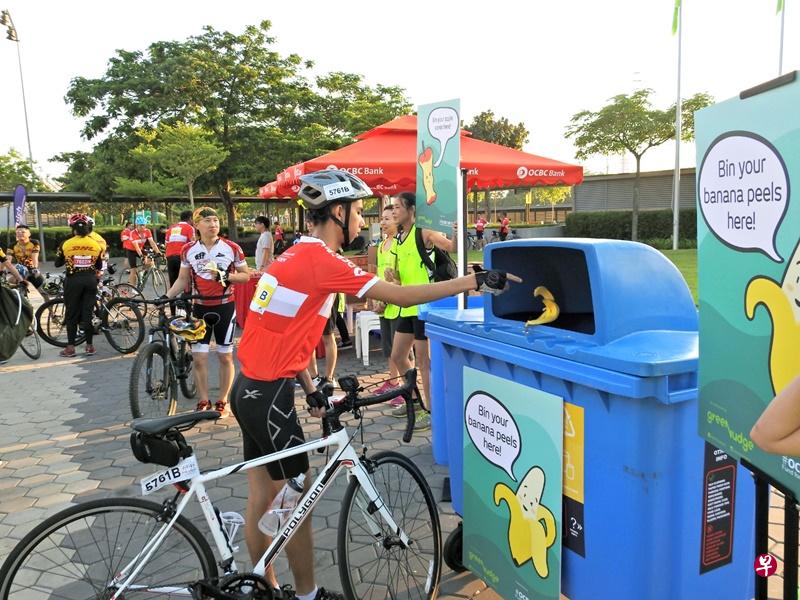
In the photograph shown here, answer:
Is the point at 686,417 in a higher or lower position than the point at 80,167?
lower

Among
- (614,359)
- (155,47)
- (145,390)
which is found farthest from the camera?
(155,47)

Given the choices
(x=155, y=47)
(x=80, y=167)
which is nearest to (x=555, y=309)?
(x=155, y=47)

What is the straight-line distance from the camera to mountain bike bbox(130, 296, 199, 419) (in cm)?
528

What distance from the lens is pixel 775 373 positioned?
1479mm

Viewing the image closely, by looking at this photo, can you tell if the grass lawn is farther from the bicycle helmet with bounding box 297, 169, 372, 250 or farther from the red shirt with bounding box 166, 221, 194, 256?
the bicycle helmet with bounding box 297, 169, 372, 250

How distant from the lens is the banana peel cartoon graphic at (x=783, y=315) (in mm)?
1396

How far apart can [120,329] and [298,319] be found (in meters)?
7.36

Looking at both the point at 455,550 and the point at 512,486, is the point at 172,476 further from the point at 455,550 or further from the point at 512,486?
the point at 455,550

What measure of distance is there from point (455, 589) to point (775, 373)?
1.97 meters

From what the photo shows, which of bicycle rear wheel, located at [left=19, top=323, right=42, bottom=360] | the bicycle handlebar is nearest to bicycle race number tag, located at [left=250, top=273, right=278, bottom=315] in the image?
the bicycle handlebar

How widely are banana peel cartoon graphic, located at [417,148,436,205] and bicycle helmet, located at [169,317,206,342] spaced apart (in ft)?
7.85

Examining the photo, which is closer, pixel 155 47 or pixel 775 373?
pixel 775 373

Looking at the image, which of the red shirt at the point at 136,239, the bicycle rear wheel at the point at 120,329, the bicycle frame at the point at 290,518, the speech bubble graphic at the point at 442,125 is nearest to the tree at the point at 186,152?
the red shirt at the point at 136,239

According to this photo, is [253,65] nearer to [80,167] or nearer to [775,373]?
[80,167]
